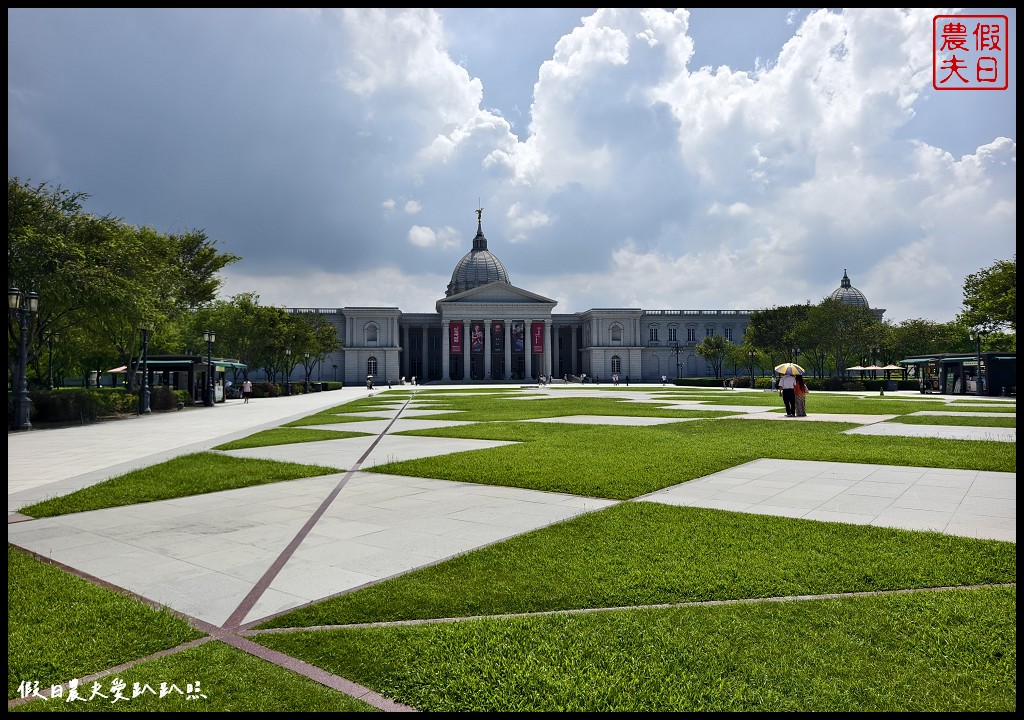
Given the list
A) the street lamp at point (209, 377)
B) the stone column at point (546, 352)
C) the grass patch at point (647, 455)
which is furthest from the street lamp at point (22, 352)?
the stone column at point (546, 352)

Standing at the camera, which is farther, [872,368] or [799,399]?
[872,368]

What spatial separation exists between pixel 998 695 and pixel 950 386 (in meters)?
60.1

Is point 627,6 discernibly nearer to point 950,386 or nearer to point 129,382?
point 129,382

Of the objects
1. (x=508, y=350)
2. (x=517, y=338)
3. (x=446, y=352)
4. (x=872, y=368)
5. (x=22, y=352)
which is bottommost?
(x=872, y=368)

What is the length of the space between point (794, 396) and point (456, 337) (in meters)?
83.5

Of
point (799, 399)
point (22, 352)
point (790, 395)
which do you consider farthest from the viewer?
point (790, 395)

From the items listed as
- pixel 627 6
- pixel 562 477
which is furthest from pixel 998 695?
pixel 562 477

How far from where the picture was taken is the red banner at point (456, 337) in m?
105

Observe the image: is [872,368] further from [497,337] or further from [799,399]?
[497,337]

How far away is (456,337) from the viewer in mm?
105688

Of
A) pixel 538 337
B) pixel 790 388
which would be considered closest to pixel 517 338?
pixel 538 337

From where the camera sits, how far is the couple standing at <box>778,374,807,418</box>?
24.3m

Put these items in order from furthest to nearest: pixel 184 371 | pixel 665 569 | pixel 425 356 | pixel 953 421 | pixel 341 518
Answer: pixel 425 356 → pixel 184 371 → pixel 953 421 → pixel 341 518 → pixel 665 569

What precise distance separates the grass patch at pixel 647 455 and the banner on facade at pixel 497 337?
90.2 meters
